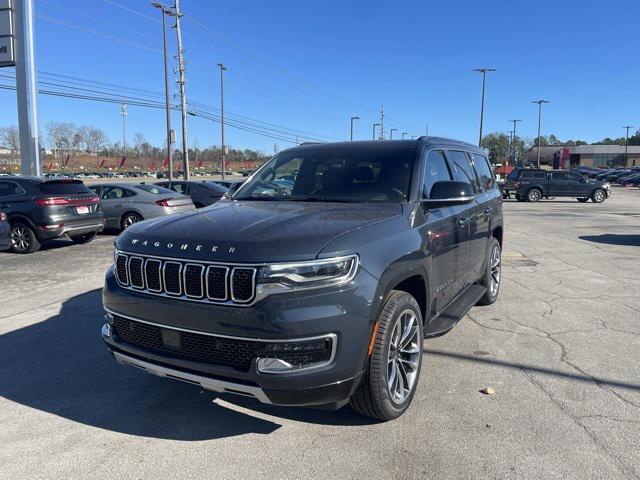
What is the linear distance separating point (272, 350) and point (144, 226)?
1398 mm

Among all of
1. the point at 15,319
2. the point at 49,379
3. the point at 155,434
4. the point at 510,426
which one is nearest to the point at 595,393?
the point at 510,426


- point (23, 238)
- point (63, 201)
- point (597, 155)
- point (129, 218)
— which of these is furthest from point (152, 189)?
point (597, 155)

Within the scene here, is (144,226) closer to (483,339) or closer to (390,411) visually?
(390,411)

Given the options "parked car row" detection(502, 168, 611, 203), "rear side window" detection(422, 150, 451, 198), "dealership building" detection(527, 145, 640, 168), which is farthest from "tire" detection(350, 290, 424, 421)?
"dealership building" detection(527, 145, 640, 168)

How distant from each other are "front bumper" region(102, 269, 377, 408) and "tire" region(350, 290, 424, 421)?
154mm

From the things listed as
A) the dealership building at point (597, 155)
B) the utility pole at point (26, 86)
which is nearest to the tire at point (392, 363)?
the utility pole at point (26, 86)

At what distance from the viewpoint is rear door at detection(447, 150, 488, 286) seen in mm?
4938

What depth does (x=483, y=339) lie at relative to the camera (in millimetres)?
5004

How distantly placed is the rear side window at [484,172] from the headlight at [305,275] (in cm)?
374

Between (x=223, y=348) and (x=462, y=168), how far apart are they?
11.4 feet

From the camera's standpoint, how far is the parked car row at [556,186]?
29.0 metres

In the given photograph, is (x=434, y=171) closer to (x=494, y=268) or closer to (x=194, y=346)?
(x=494, y=268)

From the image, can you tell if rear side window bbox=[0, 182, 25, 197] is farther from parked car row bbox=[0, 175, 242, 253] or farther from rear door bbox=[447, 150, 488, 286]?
rear door bbox=[447, 150, 488, 286]

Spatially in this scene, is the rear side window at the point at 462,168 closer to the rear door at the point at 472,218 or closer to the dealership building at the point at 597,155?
the rear door at the point at 472,218
